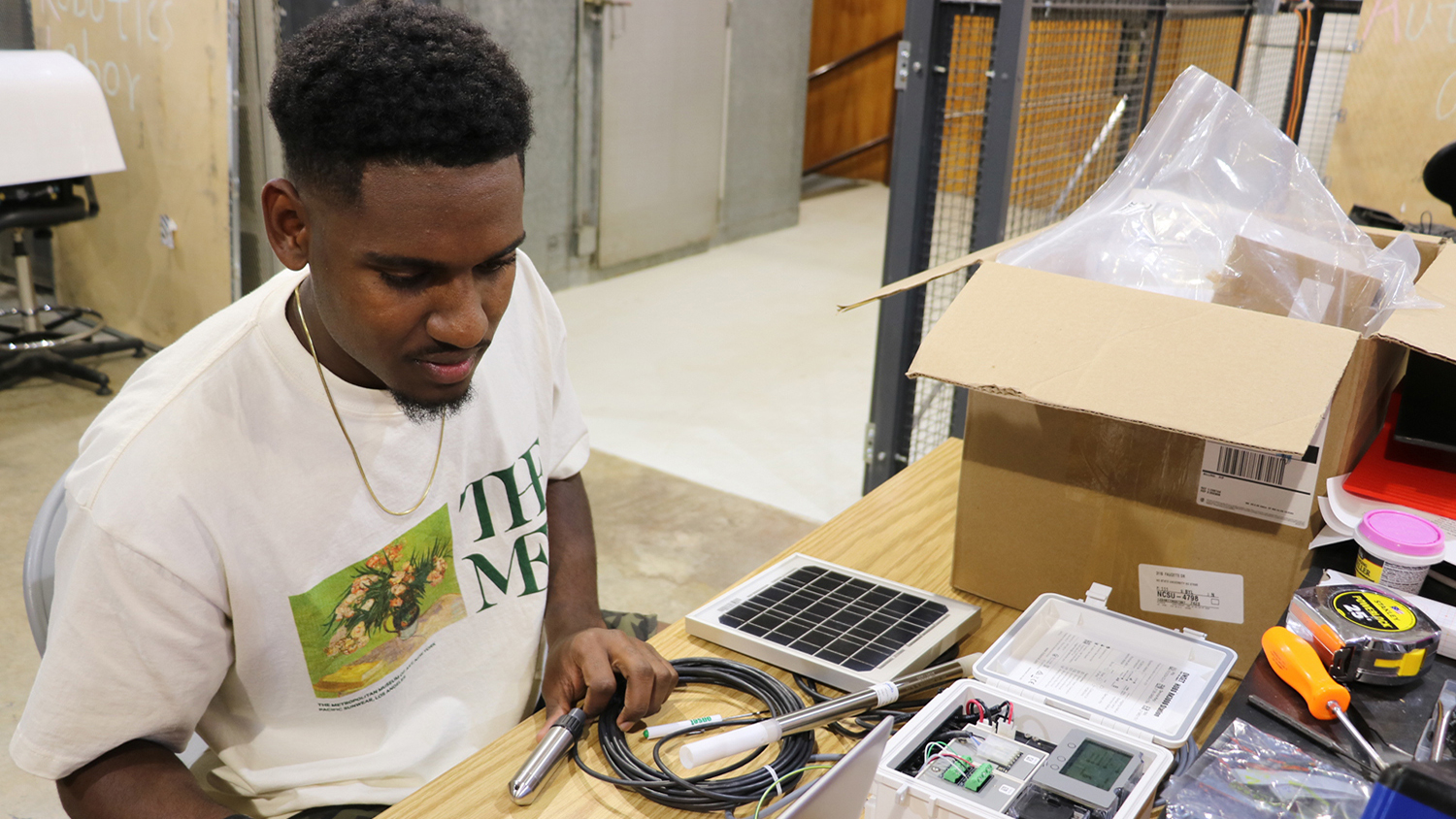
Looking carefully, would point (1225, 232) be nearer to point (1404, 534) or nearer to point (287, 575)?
point (1404, 534)

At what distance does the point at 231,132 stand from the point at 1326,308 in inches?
127

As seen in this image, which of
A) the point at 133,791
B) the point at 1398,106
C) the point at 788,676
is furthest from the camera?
the point at 1398,106

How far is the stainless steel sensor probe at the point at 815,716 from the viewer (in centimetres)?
93

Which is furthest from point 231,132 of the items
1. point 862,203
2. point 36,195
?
point 862,203

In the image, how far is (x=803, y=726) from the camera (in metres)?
0.97

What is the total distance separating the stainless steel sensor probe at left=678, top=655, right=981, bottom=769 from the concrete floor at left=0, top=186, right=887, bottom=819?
4.88ft

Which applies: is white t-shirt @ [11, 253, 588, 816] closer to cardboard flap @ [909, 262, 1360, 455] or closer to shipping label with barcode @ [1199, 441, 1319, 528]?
cardboard flap @ [909, 262, 1360, 455]

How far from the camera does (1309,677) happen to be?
0.87m

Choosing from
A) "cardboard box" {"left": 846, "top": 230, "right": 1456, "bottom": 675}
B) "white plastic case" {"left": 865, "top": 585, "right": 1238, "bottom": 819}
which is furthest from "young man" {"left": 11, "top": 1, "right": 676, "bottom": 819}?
"cardboard box" {"left": 846, "top": 230, "right": 1456, "bottom": 675}

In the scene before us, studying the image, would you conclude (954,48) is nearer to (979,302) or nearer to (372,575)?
(979,302)

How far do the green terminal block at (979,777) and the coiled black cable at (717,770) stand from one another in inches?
7.3

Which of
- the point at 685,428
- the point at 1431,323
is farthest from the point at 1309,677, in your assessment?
the point at 685,428

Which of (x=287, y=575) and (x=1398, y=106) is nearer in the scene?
(x=287, y=575)

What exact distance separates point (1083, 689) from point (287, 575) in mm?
723
